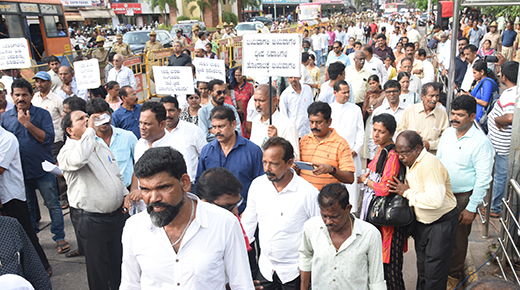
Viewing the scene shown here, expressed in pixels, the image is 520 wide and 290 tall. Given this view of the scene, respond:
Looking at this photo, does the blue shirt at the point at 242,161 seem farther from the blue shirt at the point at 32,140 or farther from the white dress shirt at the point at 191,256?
the blue shirt at the point at 32,140

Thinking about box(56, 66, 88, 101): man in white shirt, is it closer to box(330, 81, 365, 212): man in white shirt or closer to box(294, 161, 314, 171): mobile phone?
box(330, 81, 365, 212): man in white shirt

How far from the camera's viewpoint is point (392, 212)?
346 cm

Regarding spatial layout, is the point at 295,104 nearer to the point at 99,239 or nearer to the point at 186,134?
the point at 186,134

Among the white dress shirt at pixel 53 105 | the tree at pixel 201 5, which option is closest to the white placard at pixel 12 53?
the white dress shirt at pixel 53 105

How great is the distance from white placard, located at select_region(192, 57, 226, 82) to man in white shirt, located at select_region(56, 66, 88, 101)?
7.79ft

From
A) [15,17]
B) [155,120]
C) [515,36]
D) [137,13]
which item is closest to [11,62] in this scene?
[155,120]

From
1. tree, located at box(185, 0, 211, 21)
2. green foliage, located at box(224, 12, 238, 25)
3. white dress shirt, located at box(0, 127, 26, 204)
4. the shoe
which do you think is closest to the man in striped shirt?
the shoe

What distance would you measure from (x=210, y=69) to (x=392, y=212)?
463 centimetres

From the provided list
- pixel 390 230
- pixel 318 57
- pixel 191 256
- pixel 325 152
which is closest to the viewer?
pixel 191 256

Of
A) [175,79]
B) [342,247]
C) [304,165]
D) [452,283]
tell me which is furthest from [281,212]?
[175,79]

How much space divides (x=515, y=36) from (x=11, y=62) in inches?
627

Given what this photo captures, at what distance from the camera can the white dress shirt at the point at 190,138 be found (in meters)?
4.63

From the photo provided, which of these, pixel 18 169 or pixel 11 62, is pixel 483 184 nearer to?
pixel 18 169

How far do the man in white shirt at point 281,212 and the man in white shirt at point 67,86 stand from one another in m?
5.69
